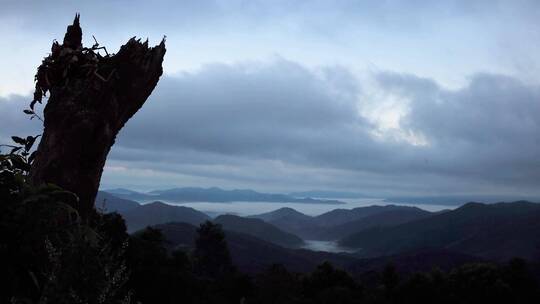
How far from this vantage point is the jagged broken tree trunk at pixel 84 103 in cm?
856

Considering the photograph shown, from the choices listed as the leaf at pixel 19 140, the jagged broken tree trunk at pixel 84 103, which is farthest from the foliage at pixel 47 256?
the leaf at pixel 19 140

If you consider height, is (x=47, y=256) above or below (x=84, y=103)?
below

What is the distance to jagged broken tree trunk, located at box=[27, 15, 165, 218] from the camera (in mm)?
8562

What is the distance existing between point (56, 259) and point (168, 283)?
34741mm

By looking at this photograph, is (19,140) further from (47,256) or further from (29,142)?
(47,256)

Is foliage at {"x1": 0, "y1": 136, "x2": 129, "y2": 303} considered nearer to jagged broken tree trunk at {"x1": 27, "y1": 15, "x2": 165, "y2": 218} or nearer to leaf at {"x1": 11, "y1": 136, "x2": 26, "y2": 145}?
jagged broken tree trunk at {"x1": 27, "y1": 15, "x2": 165, "y2": 218}

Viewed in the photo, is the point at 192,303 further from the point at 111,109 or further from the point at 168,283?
the point at 111,109

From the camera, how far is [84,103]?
889cm

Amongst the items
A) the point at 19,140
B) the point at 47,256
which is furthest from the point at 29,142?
the point at 47,256

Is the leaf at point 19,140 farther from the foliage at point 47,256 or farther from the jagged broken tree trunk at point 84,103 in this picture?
the foliage at point 47,256

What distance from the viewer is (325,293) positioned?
65.8 metres

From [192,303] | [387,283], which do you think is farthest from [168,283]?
[387,283]

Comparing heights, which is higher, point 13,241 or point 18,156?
point 18,156

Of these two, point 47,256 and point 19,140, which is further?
point 19,140
